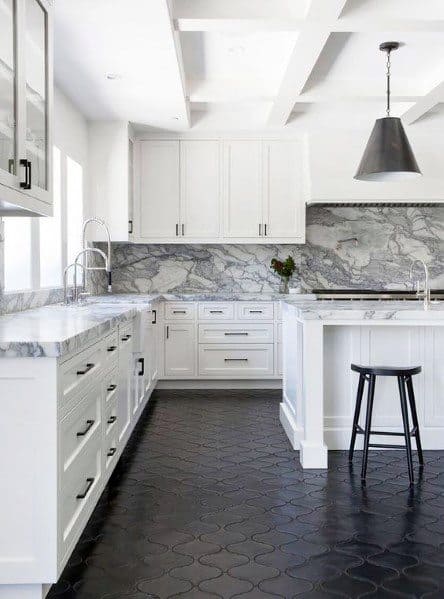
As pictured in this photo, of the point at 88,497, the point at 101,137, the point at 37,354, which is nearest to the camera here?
the point at 37,354

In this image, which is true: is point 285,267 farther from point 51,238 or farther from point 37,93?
point 37,93

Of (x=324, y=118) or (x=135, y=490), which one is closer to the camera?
(x=135, y=490)

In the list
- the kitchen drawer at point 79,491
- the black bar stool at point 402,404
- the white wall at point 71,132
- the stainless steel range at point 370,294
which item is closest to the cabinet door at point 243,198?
the stainless steel range at point 370,294

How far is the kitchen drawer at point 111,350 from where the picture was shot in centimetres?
299

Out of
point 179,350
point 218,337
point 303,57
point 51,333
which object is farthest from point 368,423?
point 179,350

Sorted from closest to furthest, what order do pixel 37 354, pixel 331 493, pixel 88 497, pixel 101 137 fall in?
pixel 37 354 → pixel 88 497 → pixel 331 493 → pixel 101 137

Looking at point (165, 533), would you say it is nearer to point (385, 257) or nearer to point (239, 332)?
point (239, 332)

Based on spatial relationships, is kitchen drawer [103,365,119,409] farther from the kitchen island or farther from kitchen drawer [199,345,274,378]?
kitchen drawer [199,345,274,378]

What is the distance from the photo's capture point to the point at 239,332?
19.7ft

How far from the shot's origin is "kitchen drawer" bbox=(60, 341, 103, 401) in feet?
7.03

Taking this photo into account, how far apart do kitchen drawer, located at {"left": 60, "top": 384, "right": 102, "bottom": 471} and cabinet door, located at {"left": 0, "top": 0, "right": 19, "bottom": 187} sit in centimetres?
86

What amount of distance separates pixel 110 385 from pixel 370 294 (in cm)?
371

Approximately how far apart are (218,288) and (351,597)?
4661 millimetres

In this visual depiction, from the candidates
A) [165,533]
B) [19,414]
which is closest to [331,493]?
[165,533]
